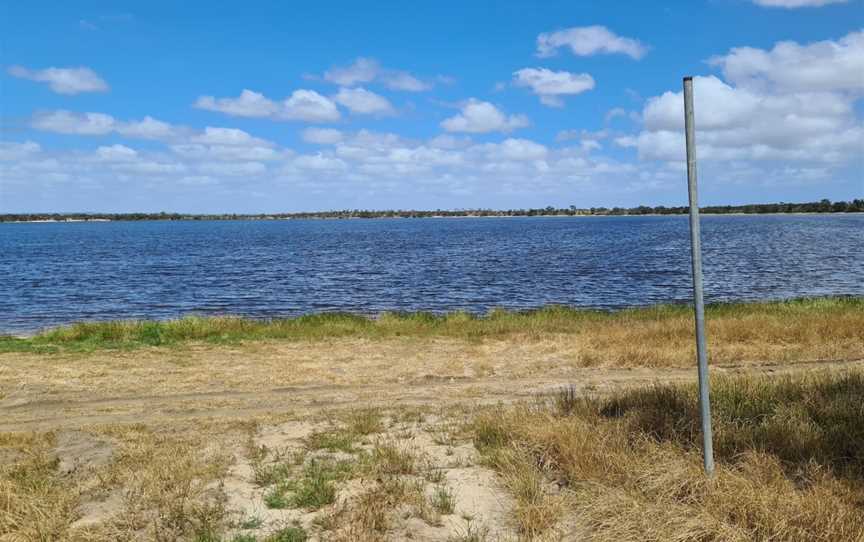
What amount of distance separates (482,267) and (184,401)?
138 feet

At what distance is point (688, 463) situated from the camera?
6113 millimetres

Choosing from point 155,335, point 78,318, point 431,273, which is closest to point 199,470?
point 155,335

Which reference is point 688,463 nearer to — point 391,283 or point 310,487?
point 310,487

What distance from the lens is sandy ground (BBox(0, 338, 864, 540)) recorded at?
604 centimetres

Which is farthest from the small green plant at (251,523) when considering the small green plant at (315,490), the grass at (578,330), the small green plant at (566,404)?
the grass at (578,330)

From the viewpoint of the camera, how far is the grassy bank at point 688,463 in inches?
200

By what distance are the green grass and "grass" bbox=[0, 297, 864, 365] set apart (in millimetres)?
28

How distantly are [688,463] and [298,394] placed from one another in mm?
7434

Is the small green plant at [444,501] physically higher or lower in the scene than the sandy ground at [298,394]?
higher

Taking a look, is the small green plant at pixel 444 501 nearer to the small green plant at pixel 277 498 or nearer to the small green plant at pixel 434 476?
the small green plant at pixel 434 476

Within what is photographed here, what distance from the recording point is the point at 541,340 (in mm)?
16969

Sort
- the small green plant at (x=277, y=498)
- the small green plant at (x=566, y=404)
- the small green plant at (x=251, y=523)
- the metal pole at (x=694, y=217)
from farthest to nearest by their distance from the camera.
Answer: the small green plant at (x=566, y=404) → the small green plant at (x=277, y=498) → the small green plant at (x=251, y=523) → the metal pole at (x=694, y=217)

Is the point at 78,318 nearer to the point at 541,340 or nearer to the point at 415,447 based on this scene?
the point at 541,340

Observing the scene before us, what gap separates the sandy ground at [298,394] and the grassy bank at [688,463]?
1.52 ft
